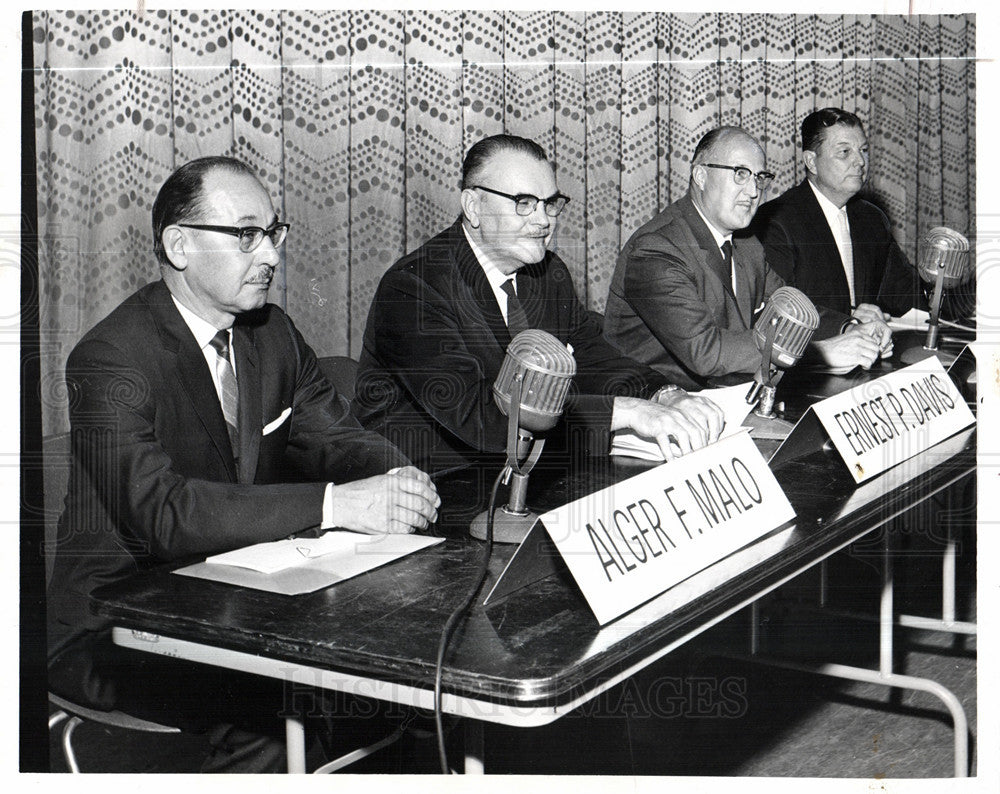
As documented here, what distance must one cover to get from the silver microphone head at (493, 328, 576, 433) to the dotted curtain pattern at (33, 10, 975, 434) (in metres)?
0.76

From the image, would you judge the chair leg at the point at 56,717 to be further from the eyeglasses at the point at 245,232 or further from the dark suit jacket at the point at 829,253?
the dark suit jacket at the point at 829,253

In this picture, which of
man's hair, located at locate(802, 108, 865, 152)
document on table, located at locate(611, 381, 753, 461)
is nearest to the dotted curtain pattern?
man's hair, located at locate(802, 108, 865, 152)

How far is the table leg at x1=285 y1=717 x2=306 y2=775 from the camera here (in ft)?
4.76

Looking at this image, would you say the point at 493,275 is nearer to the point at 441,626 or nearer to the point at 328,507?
the point at 328,507

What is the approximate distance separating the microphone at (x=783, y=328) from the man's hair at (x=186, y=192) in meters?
1.08

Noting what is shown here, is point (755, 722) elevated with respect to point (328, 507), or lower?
lower

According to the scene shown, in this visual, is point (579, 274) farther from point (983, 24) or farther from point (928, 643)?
point (983, 24)

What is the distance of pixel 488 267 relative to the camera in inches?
97.4

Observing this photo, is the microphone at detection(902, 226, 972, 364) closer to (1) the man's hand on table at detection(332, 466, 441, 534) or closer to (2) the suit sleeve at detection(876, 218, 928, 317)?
(2) the suit sleeve at detection(876, 218, 928, 317)

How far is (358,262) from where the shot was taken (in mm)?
2939

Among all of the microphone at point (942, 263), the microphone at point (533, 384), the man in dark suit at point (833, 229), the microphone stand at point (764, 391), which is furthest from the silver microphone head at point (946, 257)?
the microphone at point (533, 384)

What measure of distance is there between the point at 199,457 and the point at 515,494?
0.57 metres

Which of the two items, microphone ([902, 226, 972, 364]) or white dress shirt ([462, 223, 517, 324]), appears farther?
microphone ([902, 226, 972, 364])

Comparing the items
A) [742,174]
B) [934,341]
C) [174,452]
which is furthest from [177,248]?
[934,341]
